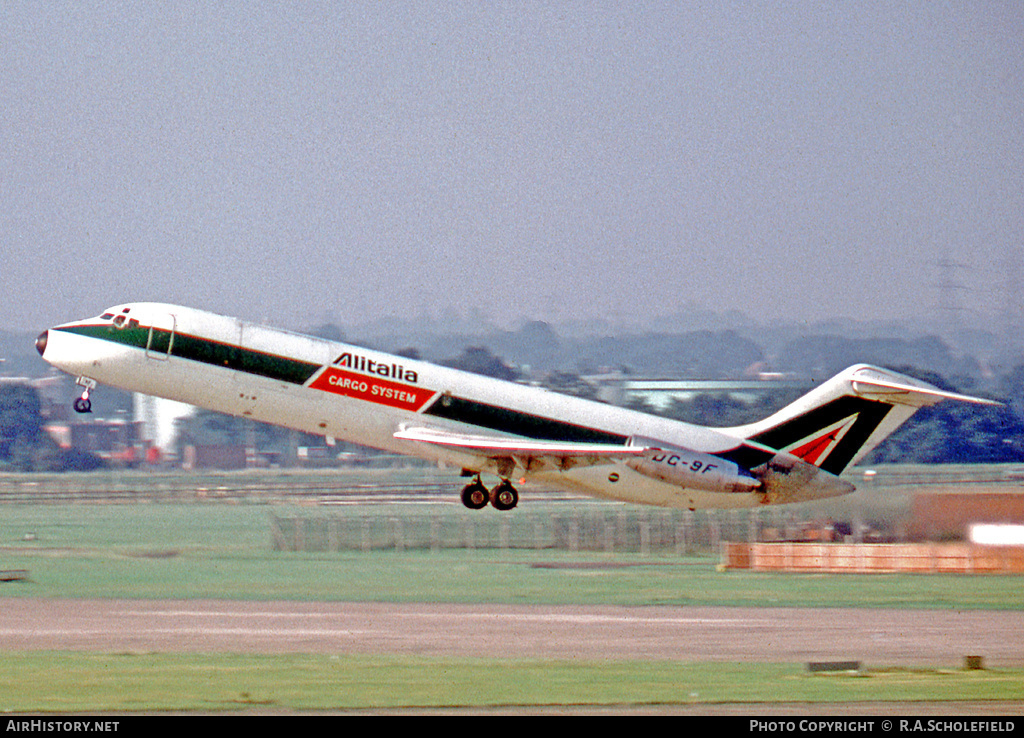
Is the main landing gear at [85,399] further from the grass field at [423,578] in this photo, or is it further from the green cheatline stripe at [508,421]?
the grass field at [423,578]

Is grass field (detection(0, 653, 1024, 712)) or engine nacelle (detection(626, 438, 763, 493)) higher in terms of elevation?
engine nacelle (detection(626, 438, 763, 493))

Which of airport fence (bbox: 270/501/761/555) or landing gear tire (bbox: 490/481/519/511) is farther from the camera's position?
airport fence (bbox: 270/501/761/555)

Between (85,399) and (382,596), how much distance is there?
25953 mm

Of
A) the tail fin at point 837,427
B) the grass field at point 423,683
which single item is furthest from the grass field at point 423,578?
the grass field at point 423,683

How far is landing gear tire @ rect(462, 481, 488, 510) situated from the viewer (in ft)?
132

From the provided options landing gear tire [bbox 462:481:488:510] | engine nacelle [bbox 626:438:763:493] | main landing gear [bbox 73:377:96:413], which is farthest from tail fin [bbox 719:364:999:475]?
main landing gear [bbox 73:377:96:413]

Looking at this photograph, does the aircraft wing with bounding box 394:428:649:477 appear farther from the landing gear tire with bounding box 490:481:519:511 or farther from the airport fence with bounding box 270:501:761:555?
the airport fence with bounding box 270:501:761:555

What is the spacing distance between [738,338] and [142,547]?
122m

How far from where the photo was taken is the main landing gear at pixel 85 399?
38.3 metres

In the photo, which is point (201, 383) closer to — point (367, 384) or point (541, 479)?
A: point (367, 384)

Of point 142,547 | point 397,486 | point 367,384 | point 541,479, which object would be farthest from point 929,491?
point 397,486

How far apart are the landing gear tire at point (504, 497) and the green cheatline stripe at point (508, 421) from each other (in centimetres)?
152

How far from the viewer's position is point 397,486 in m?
106

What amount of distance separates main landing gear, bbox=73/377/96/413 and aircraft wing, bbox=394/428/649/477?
26.8ft
